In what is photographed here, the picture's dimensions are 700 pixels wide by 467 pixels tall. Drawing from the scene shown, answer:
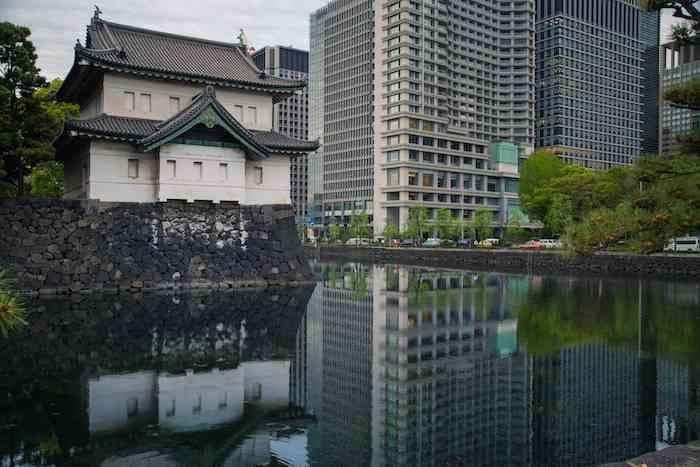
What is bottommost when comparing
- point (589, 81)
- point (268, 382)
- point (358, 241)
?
point (268, 382)

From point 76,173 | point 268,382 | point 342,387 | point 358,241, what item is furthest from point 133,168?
point 358,241

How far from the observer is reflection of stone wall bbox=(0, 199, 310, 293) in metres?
30.1

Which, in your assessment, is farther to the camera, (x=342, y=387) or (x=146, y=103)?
Result: (x=146, y=103)

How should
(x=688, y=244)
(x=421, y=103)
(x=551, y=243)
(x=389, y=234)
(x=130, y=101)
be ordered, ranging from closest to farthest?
(x=130, y=101) → (x=688, y=244) → (x=551, y=243) → (x=389, y=234) → (x=421, y=103)

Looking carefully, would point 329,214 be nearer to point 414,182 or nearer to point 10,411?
point 414,182

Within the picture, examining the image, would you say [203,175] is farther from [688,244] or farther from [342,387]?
[688,244]

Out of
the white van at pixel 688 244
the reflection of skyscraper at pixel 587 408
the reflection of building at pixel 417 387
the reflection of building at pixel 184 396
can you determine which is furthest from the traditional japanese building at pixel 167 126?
the white van at pixel 688 244

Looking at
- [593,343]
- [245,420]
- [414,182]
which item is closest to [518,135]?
[414,182]

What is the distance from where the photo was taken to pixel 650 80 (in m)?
175

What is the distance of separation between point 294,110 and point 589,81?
258 feet

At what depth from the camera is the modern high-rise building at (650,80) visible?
162m

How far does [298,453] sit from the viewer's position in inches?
379

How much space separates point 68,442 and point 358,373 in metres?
6.86

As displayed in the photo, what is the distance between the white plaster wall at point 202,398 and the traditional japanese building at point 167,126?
22.0 meters
